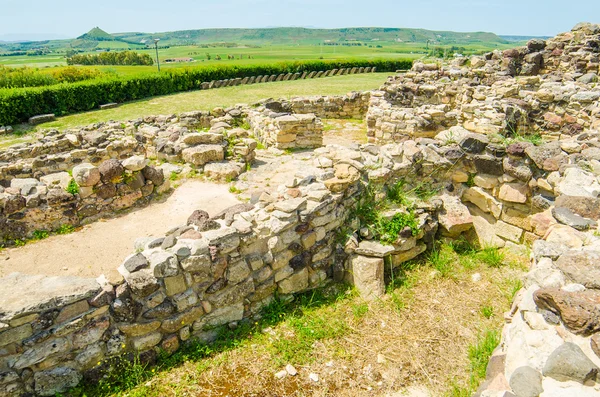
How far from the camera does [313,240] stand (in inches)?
228

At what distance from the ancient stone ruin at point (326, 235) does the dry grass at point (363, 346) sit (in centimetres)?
40

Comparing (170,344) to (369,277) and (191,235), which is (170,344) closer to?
(191,235)

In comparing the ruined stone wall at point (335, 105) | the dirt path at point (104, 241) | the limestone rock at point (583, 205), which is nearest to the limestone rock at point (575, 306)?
the limestone rock at point (583, 205)

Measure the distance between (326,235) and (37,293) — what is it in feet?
12.1

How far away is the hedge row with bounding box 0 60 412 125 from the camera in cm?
1900

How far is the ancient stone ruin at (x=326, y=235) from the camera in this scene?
10.9ft

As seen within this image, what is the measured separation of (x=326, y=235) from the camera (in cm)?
596

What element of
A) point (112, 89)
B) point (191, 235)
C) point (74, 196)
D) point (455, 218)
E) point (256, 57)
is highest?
point (256, 57)

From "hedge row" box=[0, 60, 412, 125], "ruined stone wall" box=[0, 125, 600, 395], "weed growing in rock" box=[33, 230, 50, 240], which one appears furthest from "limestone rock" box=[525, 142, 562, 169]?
"hedge row" box=[0, 60, 412, 125]

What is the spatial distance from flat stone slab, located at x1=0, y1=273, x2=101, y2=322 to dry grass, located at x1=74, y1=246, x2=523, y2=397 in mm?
1232

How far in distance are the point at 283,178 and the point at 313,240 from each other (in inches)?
190

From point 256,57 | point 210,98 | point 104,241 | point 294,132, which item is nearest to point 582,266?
point 104,241

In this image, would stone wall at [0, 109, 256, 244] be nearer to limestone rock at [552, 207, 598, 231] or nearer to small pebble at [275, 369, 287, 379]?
small pebble at [275, 369, 287, 379]

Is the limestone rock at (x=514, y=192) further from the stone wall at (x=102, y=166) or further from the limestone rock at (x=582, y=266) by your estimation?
the stone wall at (x=102, y=166)
